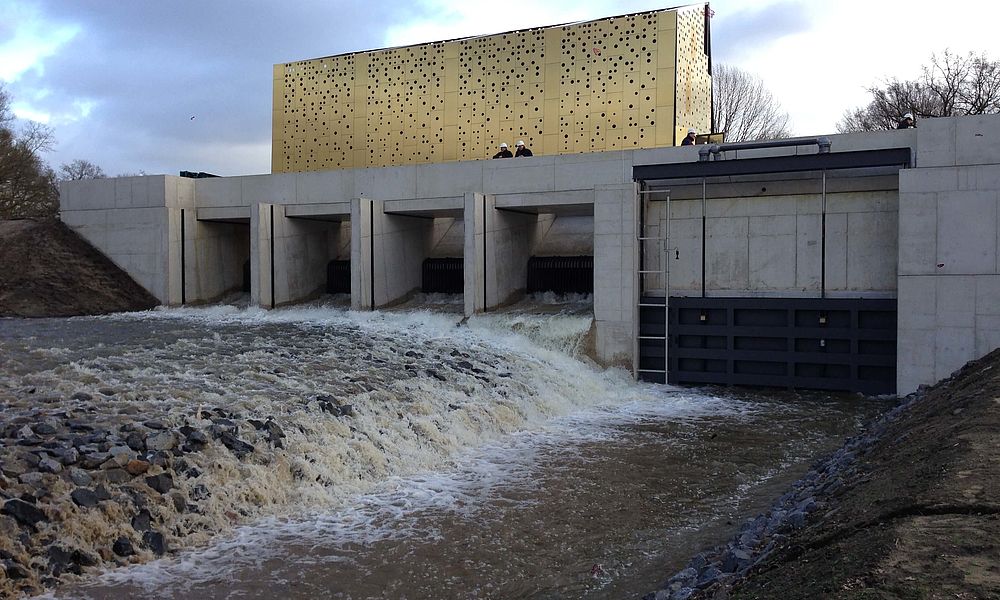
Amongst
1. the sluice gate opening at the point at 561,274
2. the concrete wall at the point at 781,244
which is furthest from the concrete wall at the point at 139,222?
the concrete wall at the point at 781,244

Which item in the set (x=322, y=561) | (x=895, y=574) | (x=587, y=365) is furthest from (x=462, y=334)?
(x=895, y=574)

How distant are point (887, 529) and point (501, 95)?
20.2 m

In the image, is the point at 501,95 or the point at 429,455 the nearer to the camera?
the point at 429,455

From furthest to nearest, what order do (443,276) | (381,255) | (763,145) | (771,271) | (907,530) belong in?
1. (443,276)
2. (381,255)
3. (771,271)
4. (763,145)
5. (907,530)

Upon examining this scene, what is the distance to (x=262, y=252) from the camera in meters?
20.7

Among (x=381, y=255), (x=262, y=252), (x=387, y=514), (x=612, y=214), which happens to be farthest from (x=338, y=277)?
(x=387, y=514)

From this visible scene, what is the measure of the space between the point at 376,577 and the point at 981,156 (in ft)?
43.2

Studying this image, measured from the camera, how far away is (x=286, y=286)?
21297 millimetres

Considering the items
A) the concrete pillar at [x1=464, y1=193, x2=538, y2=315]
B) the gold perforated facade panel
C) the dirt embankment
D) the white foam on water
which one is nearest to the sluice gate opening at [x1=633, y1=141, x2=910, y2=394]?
the concrete pillar at [x1=464, y1=193, x2=538, y2=315]

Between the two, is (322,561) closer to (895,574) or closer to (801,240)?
(895,574)

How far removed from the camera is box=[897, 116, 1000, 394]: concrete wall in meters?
14.1

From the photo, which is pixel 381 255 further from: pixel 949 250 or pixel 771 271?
pixel 949 250

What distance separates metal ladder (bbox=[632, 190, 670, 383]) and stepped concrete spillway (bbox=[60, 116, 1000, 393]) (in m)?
0.05

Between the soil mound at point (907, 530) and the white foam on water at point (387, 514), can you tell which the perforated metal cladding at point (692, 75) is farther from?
the soil mound at point (907, 530)
